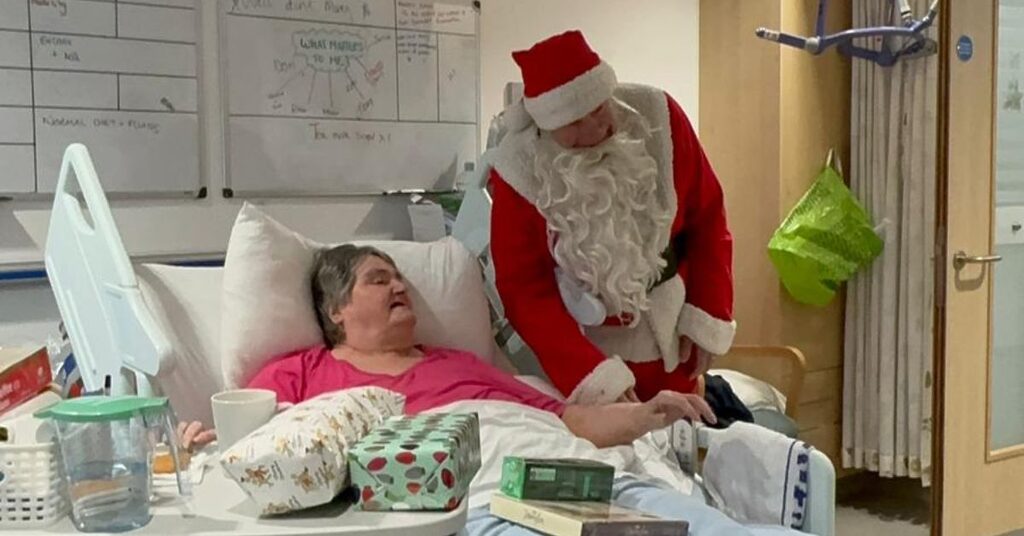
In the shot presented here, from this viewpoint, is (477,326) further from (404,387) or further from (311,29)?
(311,29)

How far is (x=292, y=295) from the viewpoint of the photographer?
7.59 ft

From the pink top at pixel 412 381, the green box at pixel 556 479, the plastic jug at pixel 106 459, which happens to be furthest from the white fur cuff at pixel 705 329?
the plastic jug at pixel 106 459

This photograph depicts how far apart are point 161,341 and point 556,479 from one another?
0.59 m

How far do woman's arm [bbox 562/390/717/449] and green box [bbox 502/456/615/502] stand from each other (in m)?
0.40

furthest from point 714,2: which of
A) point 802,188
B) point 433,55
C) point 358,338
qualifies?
point 358,338

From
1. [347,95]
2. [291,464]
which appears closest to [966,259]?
[347,95]

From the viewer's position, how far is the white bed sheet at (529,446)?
1908mm

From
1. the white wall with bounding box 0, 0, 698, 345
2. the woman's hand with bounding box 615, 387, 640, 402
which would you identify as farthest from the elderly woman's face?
the white wall with bounding box 0, 0, 698, 345

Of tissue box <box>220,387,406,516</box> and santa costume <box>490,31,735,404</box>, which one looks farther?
santa costume <box>490,31,735,404</box>

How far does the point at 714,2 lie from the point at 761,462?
7.27 ft

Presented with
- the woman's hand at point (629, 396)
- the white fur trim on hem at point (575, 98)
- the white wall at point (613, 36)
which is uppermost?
the white wall at point (613, 36)

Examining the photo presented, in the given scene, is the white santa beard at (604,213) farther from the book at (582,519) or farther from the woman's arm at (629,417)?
the book at (582,519)

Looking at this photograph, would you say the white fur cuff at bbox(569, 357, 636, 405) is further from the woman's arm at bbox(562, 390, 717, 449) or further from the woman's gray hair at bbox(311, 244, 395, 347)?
the woman's gray hair at bbox(311, 244, 395, 347)

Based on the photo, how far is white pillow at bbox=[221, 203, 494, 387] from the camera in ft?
7.34
